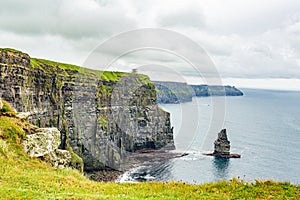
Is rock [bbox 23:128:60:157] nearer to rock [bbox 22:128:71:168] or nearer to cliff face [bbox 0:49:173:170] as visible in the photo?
rock [bbox 22:128:71:168]

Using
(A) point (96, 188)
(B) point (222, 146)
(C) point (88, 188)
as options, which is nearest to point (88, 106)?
(B) point (222, 146)

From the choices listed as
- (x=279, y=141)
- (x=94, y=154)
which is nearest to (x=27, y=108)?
(x=94, y=154)

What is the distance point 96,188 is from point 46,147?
10029mm

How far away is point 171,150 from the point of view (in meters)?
140

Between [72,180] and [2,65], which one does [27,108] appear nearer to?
[2,65]

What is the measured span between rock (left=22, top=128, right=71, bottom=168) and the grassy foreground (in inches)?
91.5

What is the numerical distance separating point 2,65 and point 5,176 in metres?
64.4

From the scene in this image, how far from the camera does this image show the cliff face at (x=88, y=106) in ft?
266

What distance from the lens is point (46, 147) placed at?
88.3 ft

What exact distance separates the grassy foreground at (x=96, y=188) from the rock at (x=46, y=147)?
2.32 metres

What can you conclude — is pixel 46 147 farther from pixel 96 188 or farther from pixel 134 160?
pixel 134 160

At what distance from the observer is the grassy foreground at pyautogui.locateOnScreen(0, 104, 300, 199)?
15.5 meters

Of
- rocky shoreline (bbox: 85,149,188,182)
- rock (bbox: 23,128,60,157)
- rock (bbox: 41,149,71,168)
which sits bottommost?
rocky shoreline (bbox: 85,149,188,182)

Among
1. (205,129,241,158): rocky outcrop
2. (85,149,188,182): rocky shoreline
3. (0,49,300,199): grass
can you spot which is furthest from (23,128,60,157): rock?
(205,129,241,158): rocky outcrop
